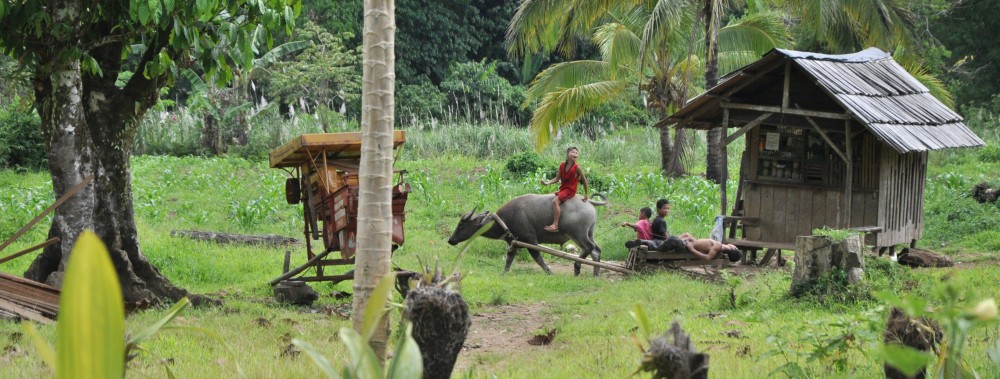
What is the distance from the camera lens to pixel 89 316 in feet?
6.34

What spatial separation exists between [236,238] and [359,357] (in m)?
12.3

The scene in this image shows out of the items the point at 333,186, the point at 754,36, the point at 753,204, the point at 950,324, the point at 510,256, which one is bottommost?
the point at 510,256

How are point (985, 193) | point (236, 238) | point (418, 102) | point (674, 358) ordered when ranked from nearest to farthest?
point (674, 358)
point (236, 238)
point (985, 193)
point (418, 102)

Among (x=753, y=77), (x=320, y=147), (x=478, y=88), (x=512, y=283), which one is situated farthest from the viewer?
(x=478, y=88)

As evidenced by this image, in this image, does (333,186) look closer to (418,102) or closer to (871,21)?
(871,21)

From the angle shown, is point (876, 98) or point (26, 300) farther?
point (876, 98)

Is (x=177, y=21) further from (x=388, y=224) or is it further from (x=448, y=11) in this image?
(x=448, y=11)

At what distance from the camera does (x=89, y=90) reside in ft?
32.9

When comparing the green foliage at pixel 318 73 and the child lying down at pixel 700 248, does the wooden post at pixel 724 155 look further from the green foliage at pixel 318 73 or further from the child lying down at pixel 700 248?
the green foliage at pixel 318 73

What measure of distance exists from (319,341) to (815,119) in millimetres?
7693

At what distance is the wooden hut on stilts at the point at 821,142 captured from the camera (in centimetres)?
1251

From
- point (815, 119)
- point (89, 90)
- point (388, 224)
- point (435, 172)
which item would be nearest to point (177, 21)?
point (89, 90)

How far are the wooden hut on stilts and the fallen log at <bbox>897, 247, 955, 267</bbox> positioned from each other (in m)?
0.23

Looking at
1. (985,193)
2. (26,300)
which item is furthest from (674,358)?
(985,193)
